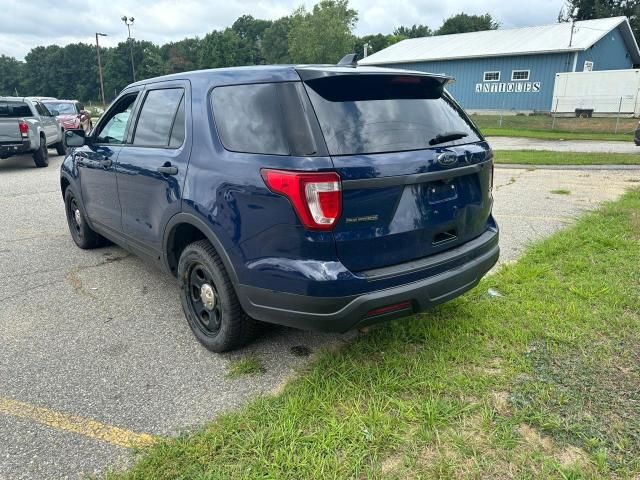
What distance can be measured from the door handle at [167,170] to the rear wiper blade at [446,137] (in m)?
1.73

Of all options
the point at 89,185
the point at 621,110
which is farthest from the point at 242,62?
the point at 89,185

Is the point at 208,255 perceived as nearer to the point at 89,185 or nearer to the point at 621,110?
the point at 89,185

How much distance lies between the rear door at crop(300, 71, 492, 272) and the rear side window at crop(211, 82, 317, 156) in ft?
0.35

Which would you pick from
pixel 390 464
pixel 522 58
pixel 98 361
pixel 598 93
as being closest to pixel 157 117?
pixel 98 361

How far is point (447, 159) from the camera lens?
284 cm

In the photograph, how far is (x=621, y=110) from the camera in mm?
26266

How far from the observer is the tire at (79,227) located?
5441 mm

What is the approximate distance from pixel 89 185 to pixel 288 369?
10.1 ft

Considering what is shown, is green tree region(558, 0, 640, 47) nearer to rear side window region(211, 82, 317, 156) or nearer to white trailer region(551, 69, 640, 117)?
white trailer region(551, 69, 640, 117)

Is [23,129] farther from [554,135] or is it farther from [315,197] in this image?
[554,135]

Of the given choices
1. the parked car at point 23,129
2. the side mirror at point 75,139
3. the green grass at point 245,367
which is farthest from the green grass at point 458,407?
the parked car at point 23,129

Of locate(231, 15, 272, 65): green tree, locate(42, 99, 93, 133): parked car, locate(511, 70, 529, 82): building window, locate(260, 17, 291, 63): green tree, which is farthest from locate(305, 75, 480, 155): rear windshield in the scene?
locate(231, 15, 272, 65): green tree

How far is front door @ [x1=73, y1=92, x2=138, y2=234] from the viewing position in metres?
4.26

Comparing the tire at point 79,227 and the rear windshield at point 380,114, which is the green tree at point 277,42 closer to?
the tire at point 79,227
